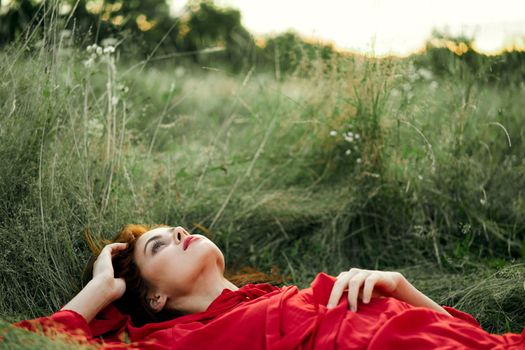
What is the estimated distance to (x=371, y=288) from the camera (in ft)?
7.19

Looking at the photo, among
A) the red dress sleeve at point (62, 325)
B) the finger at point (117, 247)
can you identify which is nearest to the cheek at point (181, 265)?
the finger at point (117, 247)

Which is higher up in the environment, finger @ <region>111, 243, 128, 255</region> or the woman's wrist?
finger @ <region>111, 243, 128, 255</region>

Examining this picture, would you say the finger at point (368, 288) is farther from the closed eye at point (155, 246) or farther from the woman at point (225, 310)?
the closed eye at point (155, 246)

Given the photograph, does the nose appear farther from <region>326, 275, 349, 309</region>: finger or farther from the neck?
<region>326, 275, 349, 309</region>: finger

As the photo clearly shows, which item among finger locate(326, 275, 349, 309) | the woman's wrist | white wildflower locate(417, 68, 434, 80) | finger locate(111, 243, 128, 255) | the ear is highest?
white wildflower locate(417, 68, 434, 80)

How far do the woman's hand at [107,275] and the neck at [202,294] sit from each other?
24cm

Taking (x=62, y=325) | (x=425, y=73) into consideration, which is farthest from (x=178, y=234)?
(x=425, y=73)

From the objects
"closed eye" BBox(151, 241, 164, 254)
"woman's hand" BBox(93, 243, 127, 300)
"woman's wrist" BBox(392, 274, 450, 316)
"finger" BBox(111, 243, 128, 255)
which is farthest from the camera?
"finger" BBox(111, 243, 128, 255)

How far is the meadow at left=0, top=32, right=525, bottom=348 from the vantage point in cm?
288

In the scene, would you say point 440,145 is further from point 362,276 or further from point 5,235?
point 5,235

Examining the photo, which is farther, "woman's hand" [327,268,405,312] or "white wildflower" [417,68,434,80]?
"white wildflower" [417,68,434,80]

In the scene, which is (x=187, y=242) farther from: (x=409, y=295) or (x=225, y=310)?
(x=409, y=295)

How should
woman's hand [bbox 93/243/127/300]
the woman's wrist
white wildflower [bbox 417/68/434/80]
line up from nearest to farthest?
1. the woman's wrist
2. woman's hand [bbox 93/243/127/300]
3. white wildflower [bbox 417/68/434/80]

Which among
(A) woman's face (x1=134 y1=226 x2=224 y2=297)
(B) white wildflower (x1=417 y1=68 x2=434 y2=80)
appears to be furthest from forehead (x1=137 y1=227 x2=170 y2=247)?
(B) white wildflower (x1=417 y1=68 x2=434 y2=80)
